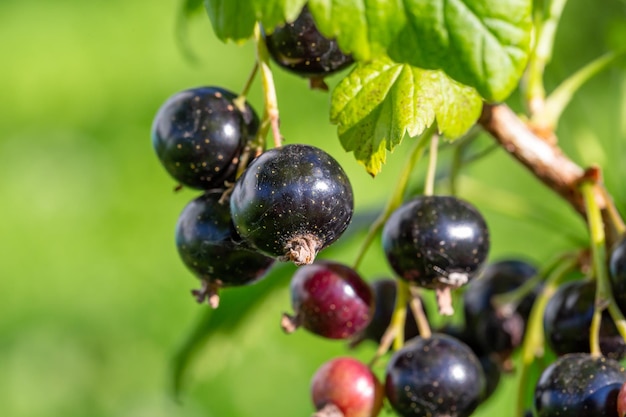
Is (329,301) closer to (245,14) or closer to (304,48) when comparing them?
(304,48)

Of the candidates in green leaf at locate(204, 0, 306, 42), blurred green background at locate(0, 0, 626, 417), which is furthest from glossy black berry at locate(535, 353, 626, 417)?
blurred green background at locate(0, 0, 626, 417)

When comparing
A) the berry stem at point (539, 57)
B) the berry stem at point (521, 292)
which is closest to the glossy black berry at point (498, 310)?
the berry stem at point (521, 292)

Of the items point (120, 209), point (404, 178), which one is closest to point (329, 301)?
point (404, 178)

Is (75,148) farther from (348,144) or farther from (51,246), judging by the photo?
(348,144)

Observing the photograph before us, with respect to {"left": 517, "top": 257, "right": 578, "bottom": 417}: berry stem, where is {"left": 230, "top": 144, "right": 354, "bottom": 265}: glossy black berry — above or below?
above

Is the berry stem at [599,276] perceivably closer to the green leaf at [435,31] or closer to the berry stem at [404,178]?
the berry stem at [404,178]

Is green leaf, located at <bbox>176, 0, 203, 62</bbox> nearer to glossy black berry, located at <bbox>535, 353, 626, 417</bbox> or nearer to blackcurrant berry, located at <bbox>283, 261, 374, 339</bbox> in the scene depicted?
blackcurrant berry, located at <bbox>283, 261, 374, 339</bbox>

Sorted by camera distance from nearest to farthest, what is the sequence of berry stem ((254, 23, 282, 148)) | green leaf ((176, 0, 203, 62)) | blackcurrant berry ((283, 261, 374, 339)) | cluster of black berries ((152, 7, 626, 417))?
cluster of black berries ((152, 7, 626, 417)) < berry stem ((254, 23, 282, 148)) < blackcurrant berry ((283, 261, 374, 339)) < green leaf ((176, 0, 203, 62))
